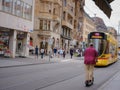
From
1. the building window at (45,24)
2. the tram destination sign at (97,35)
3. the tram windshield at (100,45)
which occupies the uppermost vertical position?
the building window at (45,24)

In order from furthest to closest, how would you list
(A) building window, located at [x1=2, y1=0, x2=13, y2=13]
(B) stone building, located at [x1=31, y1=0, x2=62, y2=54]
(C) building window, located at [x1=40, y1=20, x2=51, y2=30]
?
(C) building window, located at [x1=40, y1=20, x2=51, y2=30]
(B) stone building, located at [x1=31, y1=0, x2=62, y2=54]
(A) building window, located at [x1=2, y1=0, x2=13, y2=13]

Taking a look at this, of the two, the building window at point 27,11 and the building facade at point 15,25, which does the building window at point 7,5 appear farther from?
the building window at point 27,11

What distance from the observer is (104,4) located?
3918mm

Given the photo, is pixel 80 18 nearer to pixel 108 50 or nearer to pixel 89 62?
pixel 108 50

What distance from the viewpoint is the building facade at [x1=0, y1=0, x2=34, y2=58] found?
120 ft

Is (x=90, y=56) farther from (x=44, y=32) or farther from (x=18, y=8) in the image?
(x=44, y=32)

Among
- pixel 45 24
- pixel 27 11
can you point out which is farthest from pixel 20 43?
pixel 45 24

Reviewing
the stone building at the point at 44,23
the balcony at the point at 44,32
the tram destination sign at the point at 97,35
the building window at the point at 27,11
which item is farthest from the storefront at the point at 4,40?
the balcony at the point at 44,32

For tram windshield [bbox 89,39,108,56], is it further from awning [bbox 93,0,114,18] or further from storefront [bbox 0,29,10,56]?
awning [bbox 93,0,114,18]

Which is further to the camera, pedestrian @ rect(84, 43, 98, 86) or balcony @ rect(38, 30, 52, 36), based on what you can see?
balcony @ rect(38, 30, 52, 36)

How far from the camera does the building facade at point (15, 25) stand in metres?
36.5

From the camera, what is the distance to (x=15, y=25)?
38406 mm

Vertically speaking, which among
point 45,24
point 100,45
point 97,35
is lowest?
point 100,45

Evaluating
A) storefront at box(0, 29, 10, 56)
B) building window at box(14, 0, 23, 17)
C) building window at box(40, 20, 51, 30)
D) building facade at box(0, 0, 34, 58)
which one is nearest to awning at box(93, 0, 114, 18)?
building facade at box(0, 0, 34, 58)
